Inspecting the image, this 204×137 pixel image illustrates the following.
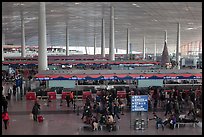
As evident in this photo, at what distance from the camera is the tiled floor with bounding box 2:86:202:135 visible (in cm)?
1360

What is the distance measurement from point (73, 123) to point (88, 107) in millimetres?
1103

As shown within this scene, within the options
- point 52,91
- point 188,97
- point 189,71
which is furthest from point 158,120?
point 189,71

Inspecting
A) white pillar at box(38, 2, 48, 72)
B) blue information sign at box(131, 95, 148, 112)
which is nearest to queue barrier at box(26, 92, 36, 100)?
white pillar at box(38, 2, 48, 72)

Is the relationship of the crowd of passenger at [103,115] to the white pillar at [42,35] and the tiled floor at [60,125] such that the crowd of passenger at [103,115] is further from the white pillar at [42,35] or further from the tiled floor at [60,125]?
the white pillar at [42,35]

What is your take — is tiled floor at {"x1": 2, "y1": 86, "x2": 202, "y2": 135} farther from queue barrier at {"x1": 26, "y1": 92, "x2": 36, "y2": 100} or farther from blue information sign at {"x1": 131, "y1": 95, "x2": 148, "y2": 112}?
queue barrier at {"x1": 26, "y1": 92, "x2": 36, "y2": 100}

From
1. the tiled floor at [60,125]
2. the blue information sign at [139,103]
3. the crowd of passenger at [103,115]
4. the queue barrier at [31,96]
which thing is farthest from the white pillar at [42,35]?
the blue information sign at [139,103]

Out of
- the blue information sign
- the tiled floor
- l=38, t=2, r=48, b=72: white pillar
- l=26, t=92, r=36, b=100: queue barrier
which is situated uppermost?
l=38, t=2, r=48, b=72: white pillar

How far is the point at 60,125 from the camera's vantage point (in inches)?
589

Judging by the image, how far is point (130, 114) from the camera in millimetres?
17547

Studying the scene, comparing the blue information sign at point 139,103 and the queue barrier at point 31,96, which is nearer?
the blue information sign at point 139,103

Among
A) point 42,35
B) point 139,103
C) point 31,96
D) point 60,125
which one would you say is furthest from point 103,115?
point 42,35

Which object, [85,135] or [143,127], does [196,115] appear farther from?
[85,135]

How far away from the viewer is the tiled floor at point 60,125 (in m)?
13.6

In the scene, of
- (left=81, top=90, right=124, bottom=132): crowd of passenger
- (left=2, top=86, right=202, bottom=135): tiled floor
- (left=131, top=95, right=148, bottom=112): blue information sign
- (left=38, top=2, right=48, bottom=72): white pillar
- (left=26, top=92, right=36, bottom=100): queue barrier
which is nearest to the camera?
(left=2, top=86, right=202, bottom=135): tiled floor
